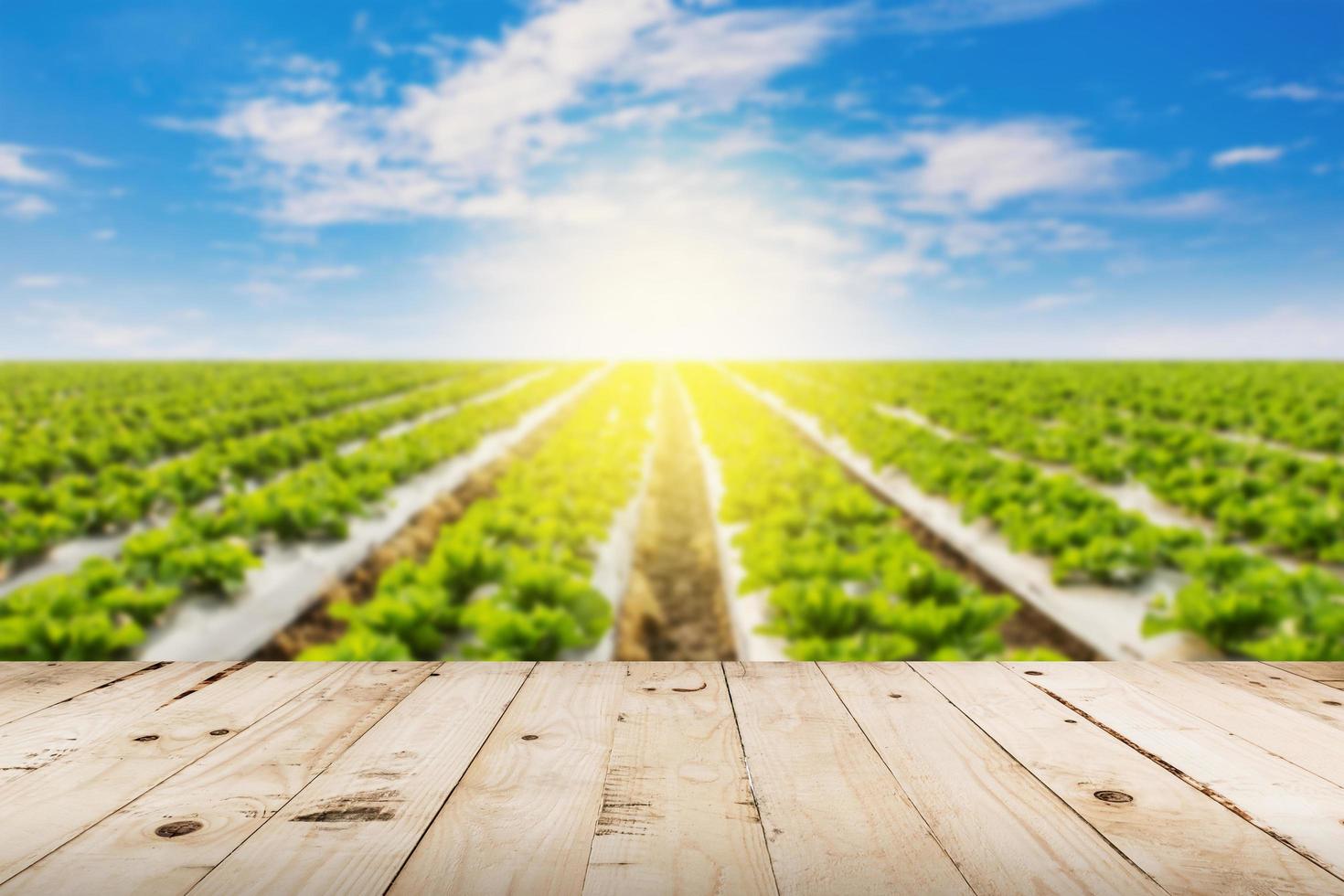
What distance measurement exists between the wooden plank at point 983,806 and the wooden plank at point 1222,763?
0.32 metres

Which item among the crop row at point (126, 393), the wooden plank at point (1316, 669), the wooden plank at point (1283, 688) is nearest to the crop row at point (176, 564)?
the wooden plank at point (1283, 688)

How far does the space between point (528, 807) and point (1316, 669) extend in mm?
2282

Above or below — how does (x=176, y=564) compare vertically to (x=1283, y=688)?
below

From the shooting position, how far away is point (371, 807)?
1.37 meters

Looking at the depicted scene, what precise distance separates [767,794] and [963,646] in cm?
294

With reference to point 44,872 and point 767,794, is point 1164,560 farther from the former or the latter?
point 44,872

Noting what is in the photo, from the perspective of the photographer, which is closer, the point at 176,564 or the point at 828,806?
the point at 828,806

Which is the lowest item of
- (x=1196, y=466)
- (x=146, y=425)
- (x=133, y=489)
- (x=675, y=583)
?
(x=675, y=583)

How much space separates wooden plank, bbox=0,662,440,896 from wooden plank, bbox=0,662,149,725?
2.00ft

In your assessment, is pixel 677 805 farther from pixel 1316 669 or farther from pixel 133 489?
pixel 133 489

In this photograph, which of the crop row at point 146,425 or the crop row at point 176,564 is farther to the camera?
the crop row at point 146,425

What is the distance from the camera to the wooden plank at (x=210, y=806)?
3.87 feet

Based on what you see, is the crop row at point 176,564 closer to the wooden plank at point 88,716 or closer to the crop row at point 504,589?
the crop row at point 504,589

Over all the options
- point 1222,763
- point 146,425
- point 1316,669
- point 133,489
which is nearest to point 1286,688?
point 1316,669
